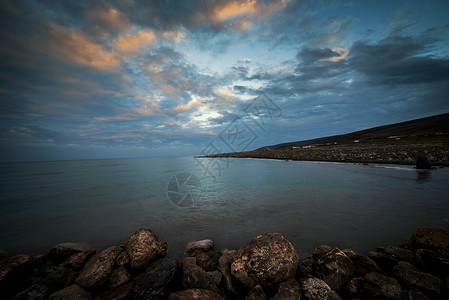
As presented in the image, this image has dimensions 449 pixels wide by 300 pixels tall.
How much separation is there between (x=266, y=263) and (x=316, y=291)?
1.00 meters

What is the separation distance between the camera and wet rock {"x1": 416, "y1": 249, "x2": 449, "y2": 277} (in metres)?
3.88

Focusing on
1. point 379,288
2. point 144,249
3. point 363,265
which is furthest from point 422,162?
point 144,249


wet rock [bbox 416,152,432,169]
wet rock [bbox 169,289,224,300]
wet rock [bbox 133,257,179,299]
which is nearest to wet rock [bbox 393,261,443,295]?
wet rock [bbox 169,289,224,300]

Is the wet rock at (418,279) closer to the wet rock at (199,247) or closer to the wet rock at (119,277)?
the wet rock at (199,247)

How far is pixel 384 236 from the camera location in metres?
6.03

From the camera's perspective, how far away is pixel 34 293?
3.70 meters

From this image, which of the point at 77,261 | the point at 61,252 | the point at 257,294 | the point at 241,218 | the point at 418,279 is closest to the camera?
the point at 257,294

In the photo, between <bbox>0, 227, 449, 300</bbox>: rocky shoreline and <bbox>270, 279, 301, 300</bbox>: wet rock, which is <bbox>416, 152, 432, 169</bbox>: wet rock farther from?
<bbox>270, 279, 301, 300</bbox>: wet rock

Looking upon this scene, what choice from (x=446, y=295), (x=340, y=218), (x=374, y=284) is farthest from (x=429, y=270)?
(x=340, y=218)

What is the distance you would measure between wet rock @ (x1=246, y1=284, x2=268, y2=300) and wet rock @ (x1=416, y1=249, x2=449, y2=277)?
3966 mm

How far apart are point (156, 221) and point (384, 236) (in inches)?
368

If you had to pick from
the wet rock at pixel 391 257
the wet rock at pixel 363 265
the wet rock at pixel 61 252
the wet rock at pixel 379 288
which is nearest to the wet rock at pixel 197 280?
the wet rock at pixel 379 288

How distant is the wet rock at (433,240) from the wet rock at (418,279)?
1.12 meters

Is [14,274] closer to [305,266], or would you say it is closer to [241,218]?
[241,218]
